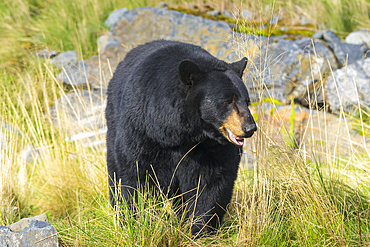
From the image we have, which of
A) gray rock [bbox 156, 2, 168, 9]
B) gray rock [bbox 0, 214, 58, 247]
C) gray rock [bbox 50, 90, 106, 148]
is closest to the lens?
gray rock [bbox 0, 214, 58, 247]

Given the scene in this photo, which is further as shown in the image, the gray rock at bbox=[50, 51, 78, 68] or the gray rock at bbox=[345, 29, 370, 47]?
the gray rock at bbox=[50, 51, 78, 68]

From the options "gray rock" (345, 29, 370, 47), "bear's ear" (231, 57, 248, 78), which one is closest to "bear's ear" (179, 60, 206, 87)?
"bear's ear" (231, 57, 248, 78)

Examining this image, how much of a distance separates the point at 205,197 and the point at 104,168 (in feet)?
5.18

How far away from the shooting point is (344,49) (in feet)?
21.6

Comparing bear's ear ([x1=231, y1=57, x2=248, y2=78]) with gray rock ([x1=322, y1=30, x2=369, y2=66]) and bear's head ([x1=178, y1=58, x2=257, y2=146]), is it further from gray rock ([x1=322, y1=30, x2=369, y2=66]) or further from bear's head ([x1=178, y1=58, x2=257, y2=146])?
gray rock ([x1=322, y1=30, x2=369, y2=66])

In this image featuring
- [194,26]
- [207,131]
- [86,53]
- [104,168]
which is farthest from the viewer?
[86,53]

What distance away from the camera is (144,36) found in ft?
23.2

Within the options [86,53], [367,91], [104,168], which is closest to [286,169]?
[104,168]

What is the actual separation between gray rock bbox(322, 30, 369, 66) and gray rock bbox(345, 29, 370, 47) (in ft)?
1.73

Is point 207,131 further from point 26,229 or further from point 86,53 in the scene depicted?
point 86,53

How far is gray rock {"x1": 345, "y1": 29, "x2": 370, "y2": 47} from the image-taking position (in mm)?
7129

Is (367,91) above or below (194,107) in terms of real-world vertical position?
below

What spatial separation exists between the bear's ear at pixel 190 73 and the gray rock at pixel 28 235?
1.33 m

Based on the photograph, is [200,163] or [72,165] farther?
[72,165]
